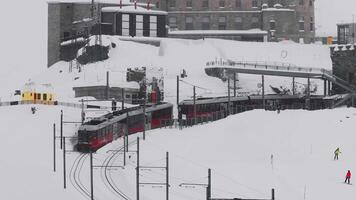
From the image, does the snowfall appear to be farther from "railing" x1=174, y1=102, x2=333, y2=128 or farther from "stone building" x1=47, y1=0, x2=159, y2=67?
"stone building" x1=47, y1=0, x2=159, y2=67

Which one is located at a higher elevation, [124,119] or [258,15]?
[258,15]

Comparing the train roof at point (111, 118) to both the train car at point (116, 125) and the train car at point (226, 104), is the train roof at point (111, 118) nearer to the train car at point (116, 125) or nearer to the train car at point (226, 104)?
the train car at point (116, 125)

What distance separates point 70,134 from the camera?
64.3 m

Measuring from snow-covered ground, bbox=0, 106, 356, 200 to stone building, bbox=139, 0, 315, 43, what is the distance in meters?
54.4

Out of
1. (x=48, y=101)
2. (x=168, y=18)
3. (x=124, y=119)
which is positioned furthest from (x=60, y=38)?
(x=124, y=119)

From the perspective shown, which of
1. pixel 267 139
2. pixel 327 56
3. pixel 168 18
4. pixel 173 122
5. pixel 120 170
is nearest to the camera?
pixel 120 170

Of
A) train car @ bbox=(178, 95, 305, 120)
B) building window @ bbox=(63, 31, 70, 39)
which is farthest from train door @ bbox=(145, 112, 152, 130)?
building window @ bbox=(63, 31, 70, 39)

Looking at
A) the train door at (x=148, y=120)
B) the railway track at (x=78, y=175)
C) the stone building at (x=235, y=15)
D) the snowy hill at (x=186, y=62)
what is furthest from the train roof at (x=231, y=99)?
the stone building at (x=235, y=15)

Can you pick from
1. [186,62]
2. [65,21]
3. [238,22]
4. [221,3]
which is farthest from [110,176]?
[221,3]

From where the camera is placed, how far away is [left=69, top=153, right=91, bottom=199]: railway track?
43.7 metres

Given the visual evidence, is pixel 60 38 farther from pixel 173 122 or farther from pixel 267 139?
pixel 267 139

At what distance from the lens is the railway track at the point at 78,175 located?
143 ft

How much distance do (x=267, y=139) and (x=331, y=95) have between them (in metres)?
33.9

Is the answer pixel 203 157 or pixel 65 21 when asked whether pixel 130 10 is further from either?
pixel 203 157
